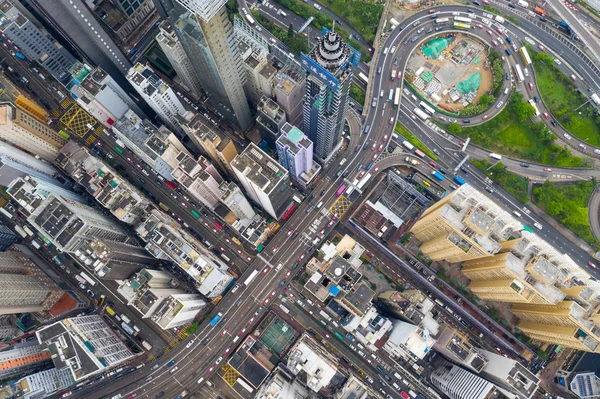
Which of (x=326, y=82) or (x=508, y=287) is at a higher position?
(x=326, y=82)

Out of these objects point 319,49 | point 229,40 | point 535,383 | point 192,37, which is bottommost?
point 535,383

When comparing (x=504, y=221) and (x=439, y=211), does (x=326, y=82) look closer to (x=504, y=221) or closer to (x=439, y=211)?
(x=439, y=211)

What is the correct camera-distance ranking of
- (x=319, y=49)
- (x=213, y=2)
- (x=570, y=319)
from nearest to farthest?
(x=213, y=2)
(x=319, y=49)
(x=570, y=319)

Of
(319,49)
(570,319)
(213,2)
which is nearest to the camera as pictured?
(213,2)

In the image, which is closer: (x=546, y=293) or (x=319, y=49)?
(x=319, y=49)

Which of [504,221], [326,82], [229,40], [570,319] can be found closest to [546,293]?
[570,319]

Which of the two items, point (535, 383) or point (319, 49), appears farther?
point (535, 383)

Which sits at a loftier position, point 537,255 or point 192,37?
point 537,255

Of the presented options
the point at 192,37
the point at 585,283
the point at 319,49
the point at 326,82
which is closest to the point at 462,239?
the point at 585,283

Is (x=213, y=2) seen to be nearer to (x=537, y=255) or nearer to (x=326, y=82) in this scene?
(x=326, y=82)
